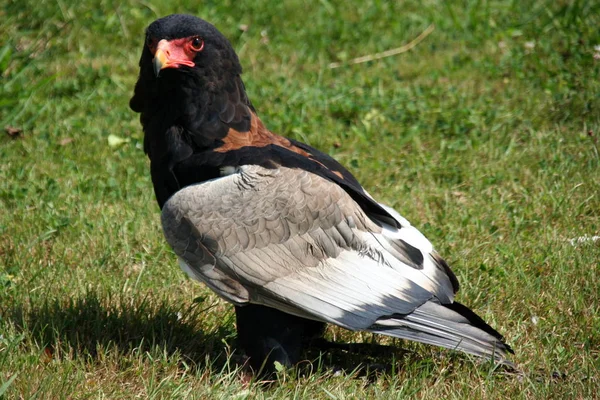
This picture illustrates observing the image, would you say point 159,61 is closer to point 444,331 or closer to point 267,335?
point 267,335

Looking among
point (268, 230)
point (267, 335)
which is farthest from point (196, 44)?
→ point (267, 335)

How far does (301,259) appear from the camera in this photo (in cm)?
357

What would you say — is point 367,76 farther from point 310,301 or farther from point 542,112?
point 310,301

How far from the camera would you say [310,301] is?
11.3 feet

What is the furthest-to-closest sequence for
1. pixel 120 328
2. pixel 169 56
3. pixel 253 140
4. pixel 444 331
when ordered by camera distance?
1. pixel 120 328
2. pixel 253 140
3. pixel 169 56
4. pixel 444 331

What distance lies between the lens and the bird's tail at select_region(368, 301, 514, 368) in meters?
3.48

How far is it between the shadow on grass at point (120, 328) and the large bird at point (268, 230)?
0.40m

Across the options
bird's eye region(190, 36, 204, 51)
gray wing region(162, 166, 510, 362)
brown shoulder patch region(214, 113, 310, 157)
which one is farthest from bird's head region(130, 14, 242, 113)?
gray wing region(162, 166, 510, 362)

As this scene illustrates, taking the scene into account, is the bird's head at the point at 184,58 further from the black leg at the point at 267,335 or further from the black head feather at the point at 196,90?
the black leg at the point at 267,335

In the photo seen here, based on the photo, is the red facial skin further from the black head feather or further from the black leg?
the black leg

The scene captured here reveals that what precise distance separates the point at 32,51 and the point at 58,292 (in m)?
3.26

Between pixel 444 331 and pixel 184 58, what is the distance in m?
1.72

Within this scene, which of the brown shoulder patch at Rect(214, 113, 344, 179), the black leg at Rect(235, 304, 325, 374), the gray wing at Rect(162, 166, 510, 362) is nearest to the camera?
the gray wing at Rect(162, 166, 510, 362)

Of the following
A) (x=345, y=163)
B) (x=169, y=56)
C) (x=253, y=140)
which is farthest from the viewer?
(x=345, y=163)
